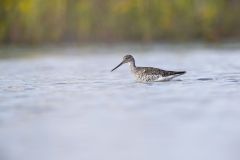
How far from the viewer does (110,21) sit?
121 ft

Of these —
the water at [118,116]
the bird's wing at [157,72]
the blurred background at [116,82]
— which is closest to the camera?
the water at [118,116]

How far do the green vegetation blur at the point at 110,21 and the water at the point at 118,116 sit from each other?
14.5 m

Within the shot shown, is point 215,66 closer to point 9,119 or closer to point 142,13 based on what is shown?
point 9,119

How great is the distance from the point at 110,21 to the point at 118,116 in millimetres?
24835

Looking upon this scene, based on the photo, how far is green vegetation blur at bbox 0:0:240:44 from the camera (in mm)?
36500

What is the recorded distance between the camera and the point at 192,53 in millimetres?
28859

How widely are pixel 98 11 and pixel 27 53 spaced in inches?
223

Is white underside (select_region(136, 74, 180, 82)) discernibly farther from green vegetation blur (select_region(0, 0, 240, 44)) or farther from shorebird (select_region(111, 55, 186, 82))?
green vegetation blur (select_region(0, 0, 240, 44))

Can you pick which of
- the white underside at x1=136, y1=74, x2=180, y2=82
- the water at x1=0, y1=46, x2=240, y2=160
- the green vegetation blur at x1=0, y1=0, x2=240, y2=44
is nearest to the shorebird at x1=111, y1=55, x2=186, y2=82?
the white underside at x1=136, y1=74, x2=180, y2=82

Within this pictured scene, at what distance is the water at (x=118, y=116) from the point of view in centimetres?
977

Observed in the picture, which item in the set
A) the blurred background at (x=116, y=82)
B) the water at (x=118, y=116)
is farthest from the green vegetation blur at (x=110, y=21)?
the water at (x=118, y=116)

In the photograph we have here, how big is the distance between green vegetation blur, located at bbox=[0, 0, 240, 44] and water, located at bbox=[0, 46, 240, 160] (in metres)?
14.5

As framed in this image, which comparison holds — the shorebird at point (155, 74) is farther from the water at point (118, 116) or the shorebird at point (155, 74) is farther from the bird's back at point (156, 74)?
the water at point (118, 116)

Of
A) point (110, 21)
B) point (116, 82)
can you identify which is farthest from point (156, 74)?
point (110, 21)
